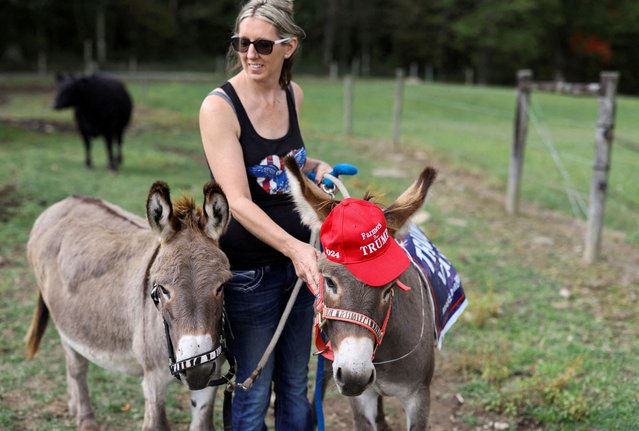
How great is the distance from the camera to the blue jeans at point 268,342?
273cm

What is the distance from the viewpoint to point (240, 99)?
2588 mm

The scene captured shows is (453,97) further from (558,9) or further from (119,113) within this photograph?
(558,9)

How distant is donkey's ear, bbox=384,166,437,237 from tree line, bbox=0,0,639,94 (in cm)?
3672

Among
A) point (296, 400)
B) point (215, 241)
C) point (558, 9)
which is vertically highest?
point (558, 9)

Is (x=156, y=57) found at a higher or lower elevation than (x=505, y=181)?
Result: higher

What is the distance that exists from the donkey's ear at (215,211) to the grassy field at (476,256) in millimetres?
1135

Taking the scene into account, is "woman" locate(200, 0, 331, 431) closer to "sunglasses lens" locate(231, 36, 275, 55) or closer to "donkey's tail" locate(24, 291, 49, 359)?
"sunglasses lens" locate(231, 36, 275, 55)

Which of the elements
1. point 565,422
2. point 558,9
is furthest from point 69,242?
point 558,9

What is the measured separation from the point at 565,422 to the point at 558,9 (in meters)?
44.8

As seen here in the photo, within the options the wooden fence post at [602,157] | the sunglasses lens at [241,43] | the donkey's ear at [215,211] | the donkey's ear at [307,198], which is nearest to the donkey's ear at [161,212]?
the donkey's ear at [215,211]

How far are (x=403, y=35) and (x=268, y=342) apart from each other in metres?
44.0

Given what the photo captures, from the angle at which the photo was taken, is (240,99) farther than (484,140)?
No

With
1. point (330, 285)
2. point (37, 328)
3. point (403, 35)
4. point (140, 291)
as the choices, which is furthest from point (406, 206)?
point (403, 35)

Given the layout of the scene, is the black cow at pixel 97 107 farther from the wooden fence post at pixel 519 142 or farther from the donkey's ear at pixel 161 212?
the donkey's ear at pixel 161 212
